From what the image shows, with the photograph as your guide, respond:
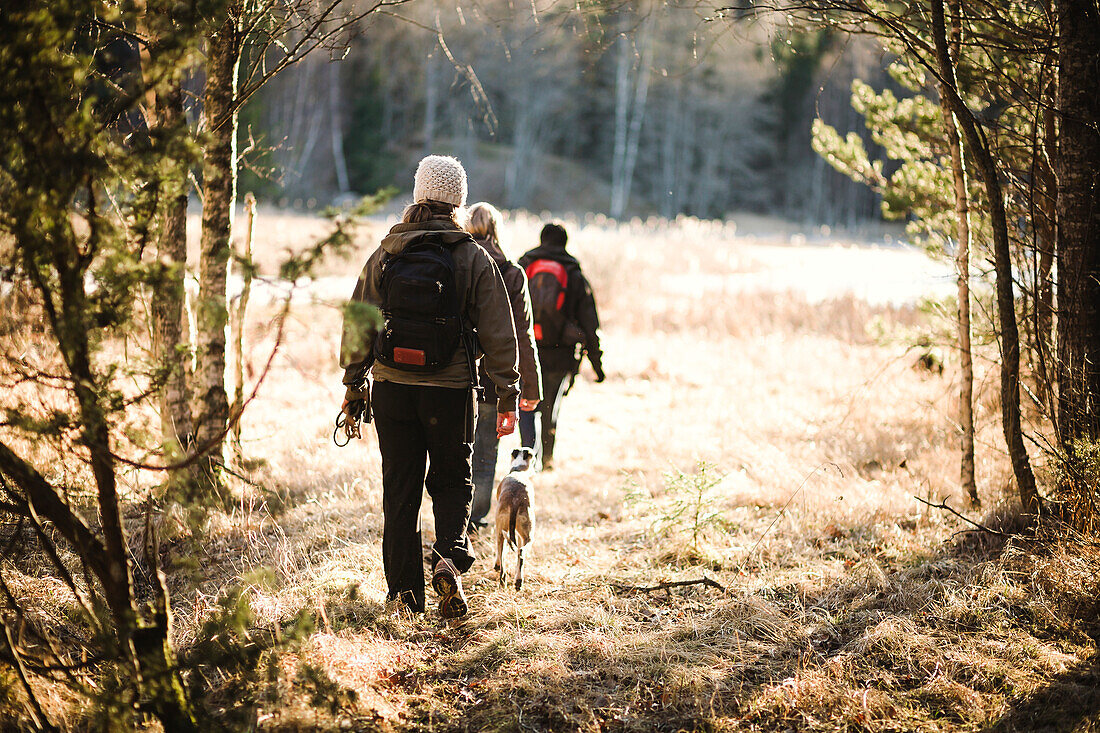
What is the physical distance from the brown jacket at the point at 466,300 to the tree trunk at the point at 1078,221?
2870mm

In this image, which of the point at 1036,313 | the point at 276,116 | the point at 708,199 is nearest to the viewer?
the point at 1036,313

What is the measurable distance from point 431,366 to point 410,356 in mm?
99

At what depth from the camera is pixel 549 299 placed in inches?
232

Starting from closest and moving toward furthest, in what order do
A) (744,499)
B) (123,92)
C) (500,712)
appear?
(123,92) < (500,712) < (744,499)

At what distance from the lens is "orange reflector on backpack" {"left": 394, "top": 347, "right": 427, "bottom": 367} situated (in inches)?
133

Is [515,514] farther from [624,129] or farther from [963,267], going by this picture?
[624,129]

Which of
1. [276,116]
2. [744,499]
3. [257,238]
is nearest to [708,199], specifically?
[276,116]

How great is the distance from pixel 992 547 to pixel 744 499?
1639 millimetres

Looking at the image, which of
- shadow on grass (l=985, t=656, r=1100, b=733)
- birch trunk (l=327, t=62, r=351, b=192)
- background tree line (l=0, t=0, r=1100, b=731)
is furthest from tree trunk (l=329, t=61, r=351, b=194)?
shadow on grass (l=985, t=656, r=1100, b=733)

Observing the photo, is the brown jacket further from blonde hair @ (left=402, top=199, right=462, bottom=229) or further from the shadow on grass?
the shadow on grass

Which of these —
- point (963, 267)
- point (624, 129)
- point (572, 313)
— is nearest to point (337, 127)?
point (624, 129)

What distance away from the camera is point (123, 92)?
7.77 ft

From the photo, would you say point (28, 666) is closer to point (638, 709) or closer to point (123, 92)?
point (123, 92)

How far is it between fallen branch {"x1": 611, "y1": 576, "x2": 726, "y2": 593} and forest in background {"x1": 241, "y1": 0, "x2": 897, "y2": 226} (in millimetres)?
26802
